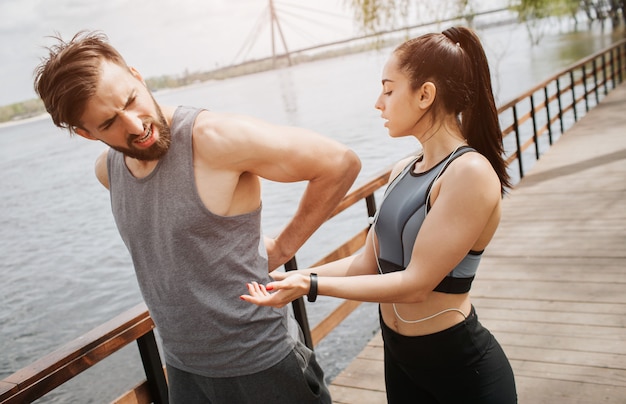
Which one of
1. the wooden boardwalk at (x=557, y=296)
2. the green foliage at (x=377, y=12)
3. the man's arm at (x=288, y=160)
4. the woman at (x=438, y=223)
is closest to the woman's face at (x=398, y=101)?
the woman at (x=438, y=223)

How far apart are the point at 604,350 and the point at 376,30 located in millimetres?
7712

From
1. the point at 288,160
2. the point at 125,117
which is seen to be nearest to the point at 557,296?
the point at 288,160

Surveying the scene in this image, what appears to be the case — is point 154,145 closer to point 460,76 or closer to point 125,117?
point 125,117

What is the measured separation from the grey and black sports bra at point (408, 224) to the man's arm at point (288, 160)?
12 centimetres

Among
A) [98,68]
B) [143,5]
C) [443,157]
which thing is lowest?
[443,157]

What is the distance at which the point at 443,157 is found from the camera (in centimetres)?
114

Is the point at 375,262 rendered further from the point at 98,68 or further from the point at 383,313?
the point at 98,68

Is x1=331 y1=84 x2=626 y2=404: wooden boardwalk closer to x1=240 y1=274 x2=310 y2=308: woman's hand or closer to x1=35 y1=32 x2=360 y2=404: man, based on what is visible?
x1=35 y1=32 x2=360 y2=404: man

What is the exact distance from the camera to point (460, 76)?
44.2 inches

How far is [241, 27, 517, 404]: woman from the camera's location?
104 cm

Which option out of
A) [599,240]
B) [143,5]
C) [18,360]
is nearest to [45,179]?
[18,360]

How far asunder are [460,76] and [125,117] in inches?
24.3

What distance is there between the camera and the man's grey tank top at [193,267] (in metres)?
1.07

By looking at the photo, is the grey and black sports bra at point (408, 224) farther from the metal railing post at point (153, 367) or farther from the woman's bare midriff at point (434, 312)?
the metal railing post at point (153, 367)
